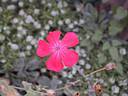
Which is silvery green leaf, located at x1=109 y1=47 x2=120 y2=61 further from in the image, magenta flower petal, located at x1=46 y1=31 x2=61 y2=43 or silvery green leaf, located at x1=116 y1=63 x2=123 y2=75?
magenta flower petal, located at x1=46 y1=31 x2=61 y2=43

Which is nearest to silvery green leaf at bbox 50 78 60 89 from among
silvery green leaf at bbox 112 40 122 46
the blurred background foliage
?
the blurred background foliage

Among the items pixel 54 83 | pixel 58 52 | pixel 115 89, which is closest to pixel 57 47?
pixel 58 52

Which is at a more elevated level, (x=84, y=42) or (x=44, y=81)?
(x=84, y=42)

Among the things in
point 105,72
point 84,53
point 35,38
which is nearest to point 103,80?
point 105,72

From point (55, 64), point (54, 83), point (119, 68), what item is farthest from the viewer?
point (119, 68)

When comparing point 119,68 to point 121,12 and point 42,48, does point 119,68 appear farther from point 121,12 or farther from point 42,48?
point 42,48

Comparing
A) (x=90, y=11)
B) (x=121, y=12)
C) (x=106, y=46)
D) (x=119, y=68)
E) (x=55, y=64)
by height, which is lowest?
(x=55, y=64)

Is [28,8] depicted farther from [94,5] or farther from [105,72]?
[105,72]
